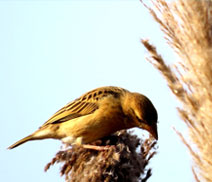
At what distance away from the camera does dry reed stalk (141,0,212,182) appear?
2.38 m

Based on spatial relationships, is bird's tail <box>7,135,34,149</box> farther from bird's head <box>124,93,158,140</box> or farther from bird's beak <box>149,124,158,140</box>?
bird's beak <box>149,124,158,140</box>

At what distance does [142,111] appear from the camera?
4.89m

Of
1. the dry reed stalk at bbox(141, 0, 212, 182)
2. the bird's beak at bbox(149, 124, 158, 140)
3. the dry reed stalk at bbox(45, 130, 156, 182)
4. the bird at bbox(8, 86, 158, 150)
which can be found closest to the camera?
the dry reed stalk at bbox(141, 0, 212, 182)

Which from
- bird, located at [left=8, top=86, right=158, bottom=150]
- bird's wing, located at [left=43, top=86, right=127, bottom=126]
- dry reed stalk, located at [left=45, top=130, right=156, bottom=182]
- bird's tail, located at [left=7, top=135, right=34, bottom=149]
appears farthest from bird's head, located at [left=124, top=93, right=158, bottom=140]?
bird's tail, located at [left=7, top=135, right=34, bottom=149]

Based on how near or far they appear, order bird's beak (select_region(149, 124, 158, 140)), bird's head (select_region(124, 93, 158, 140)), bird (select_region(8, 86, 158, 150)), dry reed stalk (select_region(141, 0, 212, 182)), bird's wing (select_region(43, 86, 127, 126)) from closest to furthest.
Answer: dry reed stalk (select_region(141, 0, 212, 182)) → bird's beak (select_region(149, 124, 158, 140)) → bird's head (select_region(124, 93, 158, 140)) → bird (select_region(8, 86, 158, 150)) → bird's wing (select_region(43, 86, 127, 126))

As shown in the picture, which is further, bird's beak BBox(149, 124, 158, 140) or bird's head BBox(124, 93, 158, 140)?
bird's head BBox(124, 93, 158, 140)

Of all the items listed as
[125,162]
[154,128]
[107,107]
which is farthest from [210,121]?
[107,107]

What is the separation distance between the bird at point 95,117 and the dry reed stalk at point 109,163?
1204mm

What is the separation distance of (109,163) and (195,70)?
1263mm

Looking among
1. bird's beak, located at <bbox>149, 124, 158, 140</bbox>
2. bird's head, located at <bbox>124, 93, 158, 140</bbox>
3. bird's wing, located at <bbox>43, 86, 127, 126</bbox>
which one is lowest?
bird's beak, located at <bbox>149, 124, 158, 140</bbox>

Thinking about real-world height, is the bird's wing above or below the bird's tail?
below

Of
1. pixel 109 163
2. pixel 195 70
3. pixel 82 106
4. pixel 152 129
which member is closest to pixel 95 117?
pixel 82 106

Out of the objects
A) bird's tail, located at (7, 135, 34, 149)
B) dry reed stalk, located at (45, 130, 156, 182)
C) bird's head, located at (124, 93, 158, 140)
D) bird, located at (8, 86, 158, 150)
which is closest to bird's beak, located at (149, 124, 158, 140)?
bird's head, located at (124, 93, 158, 140)

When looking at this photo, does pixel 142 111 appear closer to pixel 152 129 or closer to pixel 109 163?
pixel 152 129
